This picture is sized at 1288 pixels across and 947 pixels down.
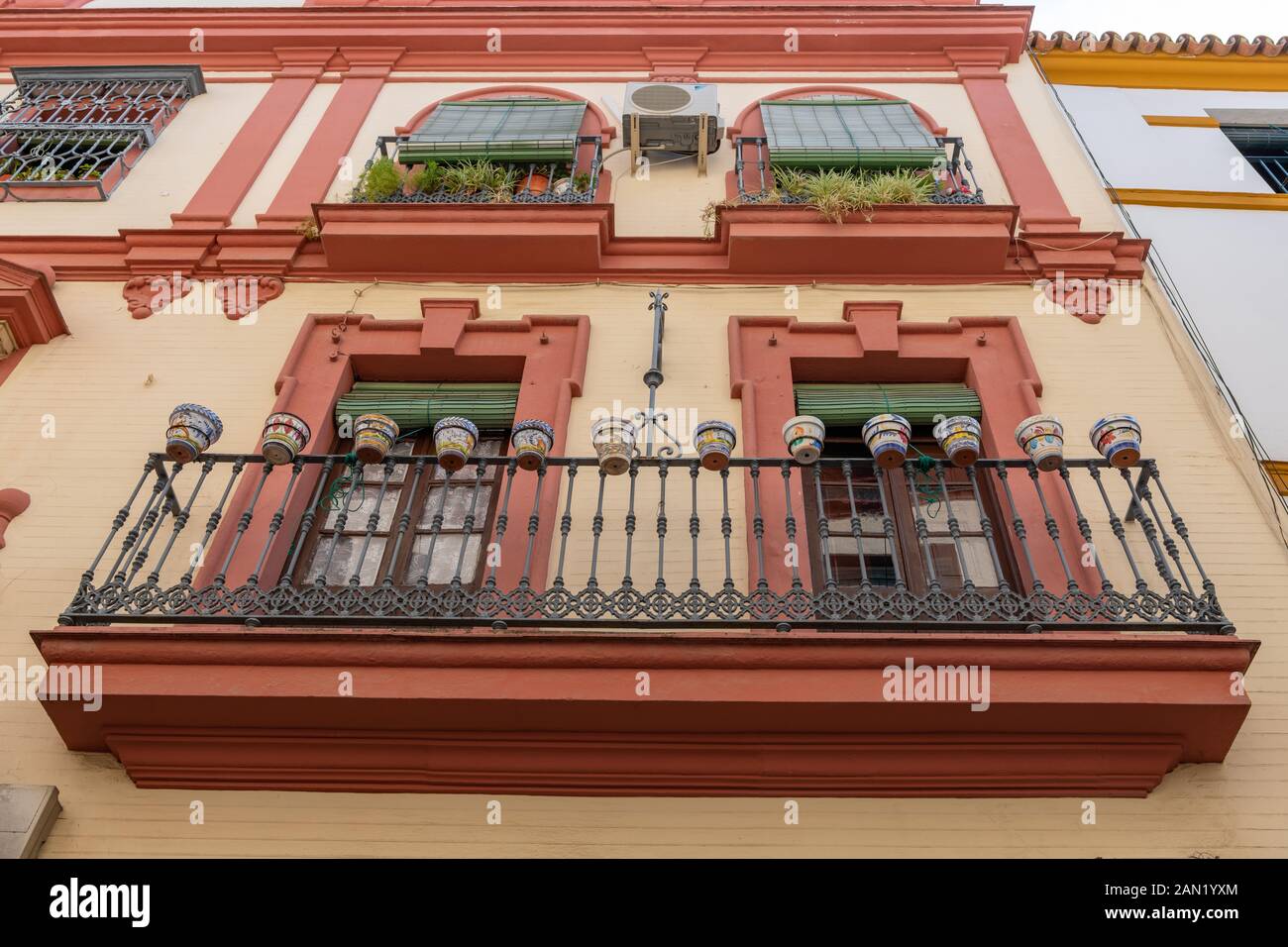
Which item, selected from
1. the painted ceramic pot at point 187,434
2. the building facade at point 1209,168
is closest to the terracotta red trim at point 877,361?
the building facade at point 1209,168

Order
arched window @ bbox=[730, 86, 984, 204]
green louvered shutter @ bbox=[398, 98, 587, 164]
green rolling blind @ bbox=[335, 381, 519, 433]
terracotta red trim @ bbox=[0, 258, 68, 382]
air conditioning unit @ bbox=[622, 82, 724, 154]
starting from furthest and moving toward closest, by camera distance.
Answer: air conditioning unit @ bbox=[622, 82, 724, 154] < green louvered shutter @ bbox=[398, 98, 587, 164] < arched window @ bbox=[730, 86, 984, 204] < terracotta red trim @ bbox=[0, 258, 68, 382] < green rolling blind @ bbox=[335, 381, 519, 433]

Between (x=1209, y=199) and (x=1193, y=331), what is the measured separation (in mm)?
2231

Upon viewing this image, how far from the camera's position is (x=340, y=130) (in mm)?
10203

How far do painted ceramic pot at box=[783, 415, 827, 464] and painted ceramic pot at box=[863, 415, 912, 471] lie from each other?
28cm

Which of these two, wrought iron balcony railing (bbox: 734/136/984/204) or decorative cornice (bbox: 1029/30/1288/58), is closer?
wrought iron balcony railing (bbox: 734/136/984/204)

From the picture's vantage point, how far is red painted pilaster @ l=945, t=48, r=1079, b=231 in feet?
29.4

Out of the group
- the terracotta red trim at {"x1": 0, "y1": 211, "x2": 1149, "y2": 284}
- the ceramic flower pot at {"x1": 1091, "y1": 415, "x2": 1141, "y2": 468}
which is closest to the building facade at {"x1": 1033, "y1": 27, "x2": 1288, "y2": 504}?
the terracotta red trim at {"x1": 0, "y1": 211, "x2": 1149, "y2": 284}

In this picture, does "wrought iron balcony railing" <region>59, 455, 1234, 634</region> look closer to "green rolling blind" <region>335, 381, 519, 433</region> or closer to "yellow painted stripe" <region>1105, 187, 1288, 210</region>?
"green rolling blind" <region>335, 381, 519, 433</region>

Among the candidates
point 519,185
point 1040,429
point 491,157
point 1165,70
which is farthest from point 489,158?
point 1165,70

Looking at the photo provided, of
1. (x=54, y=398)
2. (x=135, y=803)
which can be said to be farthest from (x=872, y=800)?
(x=54, y=398)

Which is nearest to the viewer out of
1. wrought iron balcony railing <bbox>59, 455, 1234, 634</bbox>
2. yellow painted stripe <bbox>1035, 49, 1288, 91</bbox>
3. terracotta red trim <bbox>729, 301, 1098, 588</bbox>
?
wrought iron balcony railing <bbox>59, 455, 1234, 634</bbox>

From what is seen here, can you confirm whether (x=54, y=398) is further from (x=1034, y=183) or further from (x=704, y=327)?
(x=1034, y=183)

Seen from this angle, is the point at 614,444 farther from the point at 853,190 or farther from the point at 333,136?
the point at 333,136
